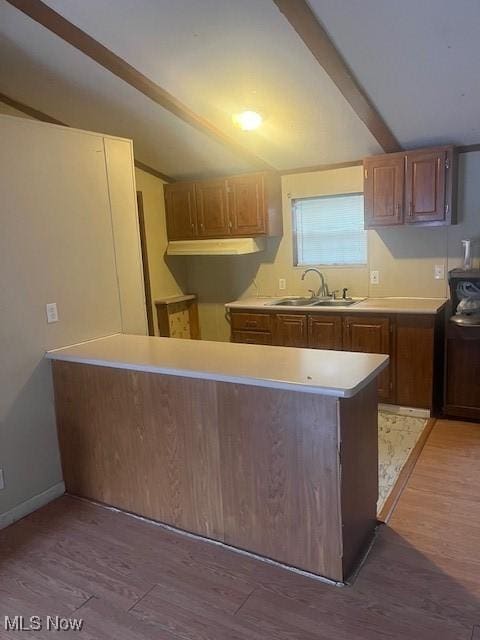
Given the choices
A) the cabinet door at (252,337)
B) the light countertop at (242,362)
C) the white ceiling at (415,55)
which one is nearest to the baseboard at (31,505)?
the light countertop at (242,362)

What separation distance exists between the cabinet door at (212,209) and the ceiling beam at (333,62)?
1589 mm

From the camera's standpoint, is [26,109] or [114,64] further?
[26,109]

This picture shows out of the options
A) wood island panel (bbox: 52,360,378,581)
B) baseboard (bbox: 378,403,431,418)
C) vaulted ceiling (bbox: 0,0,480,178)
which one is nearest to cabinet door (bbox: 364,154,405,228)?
vaulted ceiling (bbox: 0,0,480,178)

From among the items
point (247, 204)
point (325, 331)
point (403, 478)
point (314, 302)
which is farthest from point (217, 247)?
point (403, 478)

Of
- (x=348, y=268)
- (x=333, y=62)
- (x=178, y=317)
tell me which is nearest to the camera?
(x=333, y=62)

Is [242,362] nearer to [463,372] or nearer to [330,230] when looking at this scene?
[463,372]

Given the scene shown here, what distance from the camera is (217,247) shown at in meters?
4.61

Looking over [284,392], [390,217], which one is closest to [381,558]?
[284,392]

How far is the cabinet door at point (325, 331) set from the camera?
394 cm

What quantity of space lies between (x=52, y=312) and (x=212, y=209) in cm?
233

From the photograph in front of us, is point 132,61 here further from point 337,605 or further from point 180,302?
point 337,605

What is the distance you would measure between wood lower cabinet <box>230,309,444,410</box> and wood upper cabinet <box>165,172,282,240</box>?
3.16 ft

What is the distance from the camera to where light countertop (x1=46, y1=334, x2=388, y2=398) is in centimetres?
192

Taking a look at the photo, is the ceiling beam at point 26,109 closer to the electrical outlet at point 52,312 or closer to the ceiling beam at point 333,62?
the electrical outlet at point 52,312
